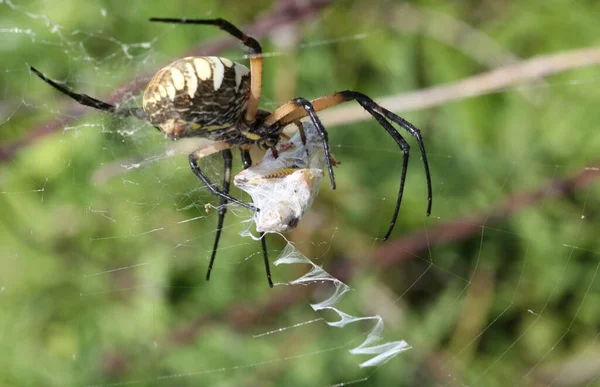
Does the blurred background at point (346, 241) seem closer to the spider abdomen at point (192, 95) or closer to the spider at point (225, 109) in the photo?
the spider at point (225, 109)

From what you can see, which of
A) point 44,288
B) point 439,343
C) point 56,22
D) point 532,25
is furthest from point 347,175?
point 56,22

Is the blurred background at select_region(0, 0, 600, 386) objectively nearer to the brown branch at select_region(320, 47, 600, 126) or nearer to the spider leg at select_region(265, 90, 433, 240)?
the brown branch at select_region(320, 47, 600, 126)

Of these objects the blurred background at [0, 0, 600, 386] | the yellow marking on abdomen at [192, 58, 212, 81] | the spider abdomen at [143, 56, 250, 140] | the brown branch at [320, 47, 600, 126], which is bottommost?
the blurred background at [0, 0, 600, 386]

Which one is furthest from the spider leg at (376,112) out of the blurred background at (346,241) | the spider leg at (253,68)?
the blurred background at (346,241)

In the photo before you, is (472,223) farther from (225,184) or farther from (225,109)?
(225,109)

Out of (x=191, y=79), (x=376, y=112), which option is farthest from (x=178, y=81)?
(x=376, y=112)

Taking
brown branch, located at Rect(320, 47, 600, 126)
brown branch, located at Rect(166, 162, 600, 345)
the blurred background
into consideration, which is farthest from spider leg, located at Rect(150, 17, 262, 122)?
brown branch, located at Rect(166, 162, 600, 345)

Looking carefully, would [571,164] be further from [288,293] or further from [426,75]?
[288,293]
